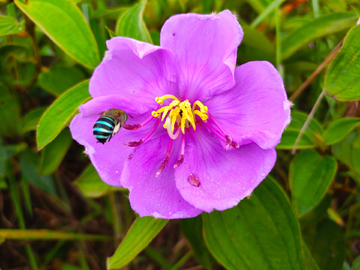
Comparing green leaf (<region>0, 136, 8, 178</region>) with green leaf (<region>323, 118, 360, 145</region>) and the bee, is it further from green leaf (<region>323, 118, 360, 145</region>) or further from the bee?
green leaf (<region>323, 118, 360, 145</region>)

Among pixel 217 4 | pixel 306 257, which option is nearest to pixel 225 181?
pixel 306 257

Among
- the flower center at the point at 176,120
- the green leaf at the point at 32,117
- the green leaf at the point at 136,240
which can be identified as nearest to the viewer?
the flower center at the point at 176,120

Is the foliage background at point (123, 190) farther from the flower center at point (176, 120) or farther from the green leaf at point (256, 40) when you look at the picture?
the flower center at point (176, 120)

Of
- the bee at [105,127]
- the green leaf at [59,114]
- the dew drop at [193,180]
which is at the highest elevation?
the bee at [105,127]

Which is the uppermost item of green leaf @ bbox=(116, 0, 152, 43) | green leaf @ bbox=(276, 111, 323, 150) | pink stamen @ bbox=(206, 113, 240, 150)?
green leaf @ bbox=(116, 0, 152, 43)

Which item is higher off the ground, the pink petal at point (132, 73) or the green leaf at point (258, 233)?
the pink petal at point (132, 73)

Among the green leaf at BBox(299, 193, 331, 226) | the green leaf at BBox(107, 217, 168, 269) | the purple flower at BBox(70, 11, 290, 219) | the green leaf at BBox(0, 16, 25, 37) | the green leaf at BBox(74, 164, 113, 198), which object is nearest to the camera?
the purple flower at BBox(70, 11, 290, 219)

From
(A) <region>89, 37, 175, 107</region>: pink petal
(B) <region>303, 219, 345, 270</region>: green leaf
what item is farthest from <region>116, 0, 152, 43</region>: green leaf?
(B) <region>303, 219, 345, 270</region>: green leaf

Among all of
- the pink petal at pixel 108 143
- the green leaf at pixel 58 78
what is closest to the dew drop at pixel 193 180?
→ the pink petal at pixel 108 143
